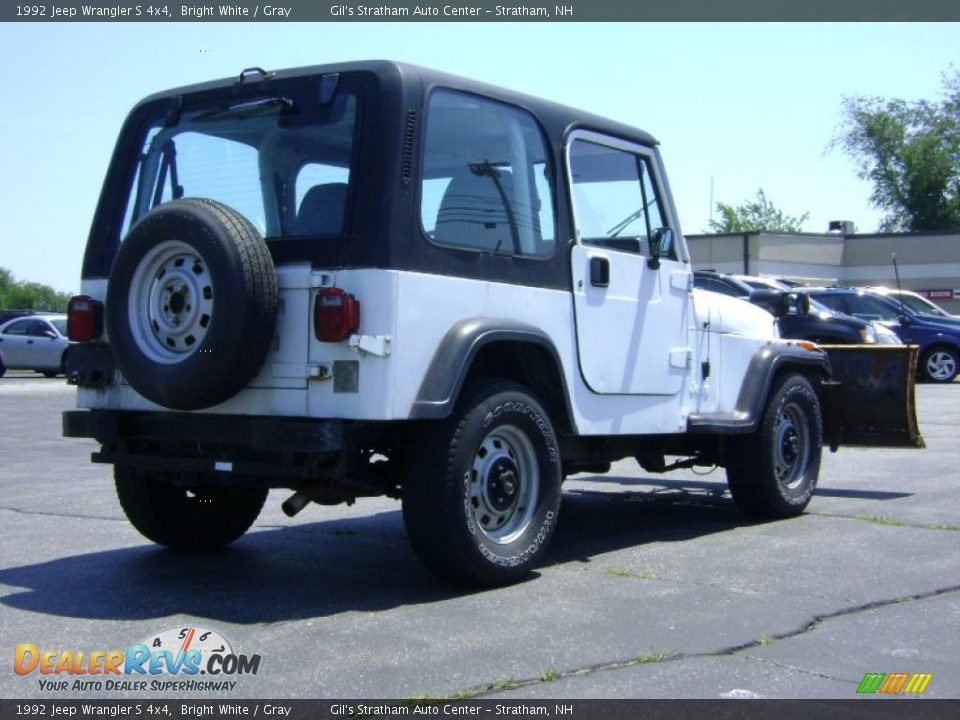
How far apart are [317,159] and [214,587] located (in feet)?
6.86

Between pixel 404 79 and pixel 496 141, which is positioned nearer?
pixel 404 79

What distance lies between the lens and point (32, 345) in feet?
99.2

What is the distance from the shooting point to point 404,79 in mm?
5840

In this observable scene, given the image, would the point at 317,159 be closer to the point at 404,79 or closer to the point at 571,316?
the point at 404,79

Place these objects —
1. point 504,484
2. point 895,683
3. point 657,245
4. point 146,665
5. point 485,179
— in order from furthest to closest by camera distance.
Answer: point 657,245
point 485,179
point 504,484
point 146,665
point 895,683

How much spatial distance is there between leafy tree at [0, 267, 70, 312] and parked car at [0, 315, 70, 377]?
10606cm

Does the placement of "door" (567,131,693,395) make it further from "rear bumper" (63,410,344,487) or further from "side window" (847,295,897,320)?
"side window" (847,295,897,320)

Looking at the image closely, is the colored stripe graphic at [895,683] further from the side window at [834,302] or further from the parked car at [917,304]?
the parked car at [917,304]

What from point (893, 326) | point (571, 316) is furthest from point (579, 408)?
point (893, 326)

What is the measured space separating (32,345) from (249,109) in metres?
25.7

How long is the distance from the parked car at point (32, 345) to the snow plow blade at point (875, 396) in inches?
944

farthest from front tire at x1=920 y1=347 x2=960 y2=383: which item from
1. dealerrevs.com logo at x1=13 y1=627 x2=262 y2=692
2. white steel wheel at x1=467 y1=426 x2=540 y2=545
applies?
dealerrevs.com logo at x1=13 y1=627 x2=262 y2=692
